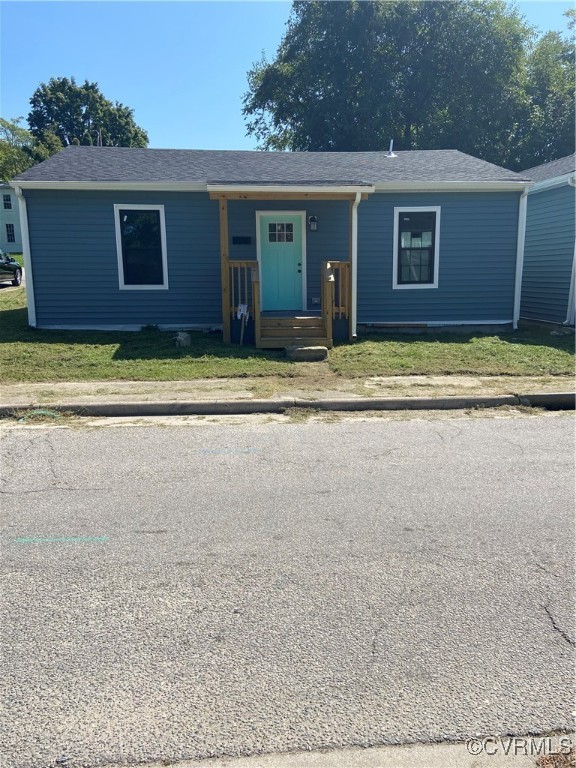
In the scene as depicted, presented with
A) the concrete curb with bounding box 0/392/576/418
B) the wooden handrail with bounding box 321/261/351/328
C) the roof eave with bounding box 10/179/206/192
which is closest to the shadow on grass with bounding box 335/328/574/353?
the wooden handrail with bounding box 321/261/351/328

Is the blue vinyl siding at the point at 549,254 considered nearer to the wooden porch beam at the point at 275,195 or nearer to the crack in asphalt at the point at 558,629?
the wooden porch beam at the point at 275,195

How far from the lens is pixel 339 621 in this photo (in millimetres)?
2678

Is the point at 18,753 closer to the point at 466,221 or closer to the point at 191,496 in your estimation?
the point at 191,496

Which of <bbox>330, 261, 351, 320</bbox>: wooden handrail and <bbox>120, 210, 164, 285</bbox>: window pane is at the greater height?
<bbox>120, 210, 164, 285</bbox>: window pane

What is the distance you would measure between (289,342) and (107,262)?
180 inches

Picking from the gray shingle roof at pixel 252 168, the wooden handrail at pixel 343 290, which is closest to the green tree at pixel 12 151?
the gray shingle roof at pixel 252 168

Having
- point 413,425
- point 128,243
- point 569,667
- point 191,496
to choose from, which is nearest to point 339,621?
point 569,667

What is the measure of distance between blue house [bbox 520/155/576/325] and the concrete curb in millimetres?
7102

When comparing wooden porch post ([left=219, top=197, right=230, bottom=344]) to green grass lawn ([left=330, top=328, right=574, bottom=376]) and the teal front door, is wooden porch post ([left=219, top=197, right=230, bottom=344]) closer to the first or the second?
the teal front door

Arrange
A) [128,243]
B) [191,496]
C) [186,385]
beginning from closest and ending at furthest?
[191,496], [186,385], [128,243]

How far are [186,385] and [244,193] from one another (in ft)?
14.7

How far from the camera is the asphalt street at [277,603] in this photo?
2094mm

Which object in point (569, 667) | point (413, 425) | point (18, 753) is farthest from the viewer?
point (413, 425)

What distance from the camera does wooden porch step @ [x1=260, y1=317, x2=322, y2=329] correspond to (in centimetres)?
1033
